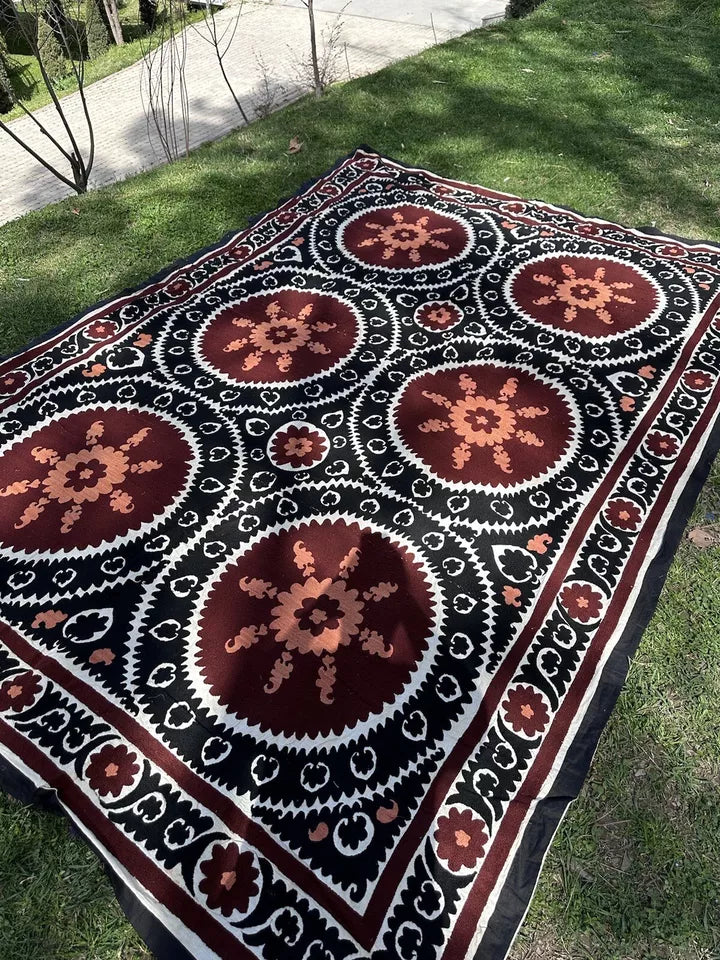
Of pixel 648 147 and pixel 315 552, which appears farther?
pixel 648 147

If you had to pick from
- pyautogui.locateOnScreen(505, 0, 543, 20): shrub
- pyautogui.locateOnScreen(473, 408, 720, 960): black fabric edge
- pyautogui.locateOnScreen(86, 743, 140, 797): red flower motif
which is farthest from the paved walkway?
pyautogui.locateOnScreen(473, 408, 720, 960): black fabric edge

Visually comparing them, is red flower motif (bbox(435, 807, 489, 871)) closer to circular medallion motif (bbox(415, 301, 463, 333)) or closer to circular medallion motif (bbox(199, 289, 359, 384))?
circular medallion motif (bbox(199, 289, 359, 384))

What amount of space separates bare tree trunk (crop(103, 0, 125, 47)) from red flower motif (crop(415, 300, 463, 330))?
403 inches

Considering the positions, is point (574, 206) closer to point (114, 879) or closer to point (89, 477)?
point (89, 477)

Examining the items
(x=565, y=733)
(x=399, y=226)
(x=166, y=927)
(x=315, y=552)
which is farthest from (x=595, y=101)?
(x=166, y=927)

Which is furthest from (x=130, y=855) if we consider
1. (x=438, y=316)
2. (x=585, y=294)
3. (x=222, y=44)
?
(x=222, y=44)

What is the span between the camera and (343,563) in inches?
79.4

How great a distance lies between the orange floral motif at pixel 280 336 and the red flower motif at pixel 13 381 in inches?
31.9

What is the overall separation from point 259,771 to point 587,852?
763 millimetres

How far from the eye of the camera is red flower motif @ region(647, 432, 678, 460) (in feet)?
7.70

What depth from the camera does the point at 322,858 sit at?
144cm

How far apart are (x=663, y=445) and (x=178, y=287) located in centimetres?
223

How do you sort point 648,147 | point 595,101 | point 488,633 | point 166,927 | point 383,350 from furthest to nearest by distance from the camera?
point 595,101 < point 648,147 < point 383,350 < point 488,633 < point 166,927

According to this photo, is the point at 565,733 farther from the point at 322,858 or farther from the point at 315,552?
the point at 315,552
